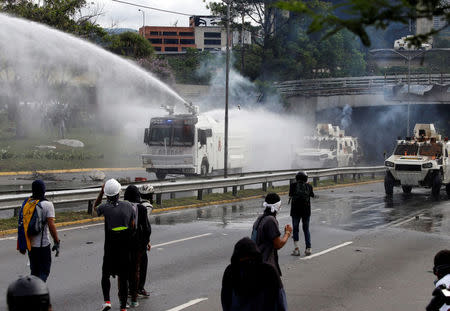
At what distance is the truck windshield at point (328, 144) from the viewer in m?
41.2

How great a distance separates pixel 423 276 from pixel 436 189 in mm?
15912

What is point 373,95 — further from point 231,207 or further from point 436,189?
point 231,207

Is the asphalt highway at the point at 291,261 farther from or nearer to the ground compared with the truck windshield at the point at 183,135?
nearer to the ground

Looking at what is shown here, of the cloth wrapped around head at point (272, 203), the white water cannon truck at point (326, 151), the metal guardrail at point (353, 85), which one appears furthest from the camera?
the metal guardrail at point (353, 85)

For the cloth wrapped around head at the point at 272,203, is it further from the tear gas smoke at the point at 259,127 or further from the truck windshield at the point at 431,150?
the tear gas smoke at the point at 259,127

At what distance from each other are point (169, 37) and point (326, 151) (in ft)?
430

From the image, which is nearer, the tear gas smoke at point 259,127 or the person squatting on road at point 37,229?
the person squatting on road at point 37,229

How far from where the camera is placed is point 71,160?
4156cm

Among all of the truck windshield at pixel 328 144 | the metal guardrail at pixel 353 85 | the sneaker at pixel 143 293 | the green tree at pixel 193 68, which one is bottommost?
the sneaker at pixel 143 293

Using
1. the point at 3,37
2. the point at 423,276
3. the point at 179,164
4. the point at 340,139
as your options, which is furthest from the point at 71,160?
the point at 423,276

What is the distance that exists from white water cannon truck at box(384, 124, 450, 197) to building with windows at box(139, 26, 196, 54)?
140411mm

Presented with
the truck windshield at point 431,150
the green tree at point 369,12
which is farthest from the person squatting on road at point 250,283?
the truck windshield at point 431,150

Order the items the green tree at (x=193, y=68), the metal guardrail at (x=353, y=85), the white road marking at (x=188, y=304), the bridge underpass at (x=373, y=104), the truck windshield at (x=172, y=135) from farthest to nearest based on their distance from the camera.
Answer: the green tree at (x=193, y=68) < the metal guardrail at (x=353, y=85) < the bridge underpass at (x=373, y=104) < the truck windshield at (x=172, y=135) < the white road marking at (x=188, y=304)

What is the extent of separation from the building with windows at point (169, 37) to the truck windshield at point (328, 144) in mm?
127634
